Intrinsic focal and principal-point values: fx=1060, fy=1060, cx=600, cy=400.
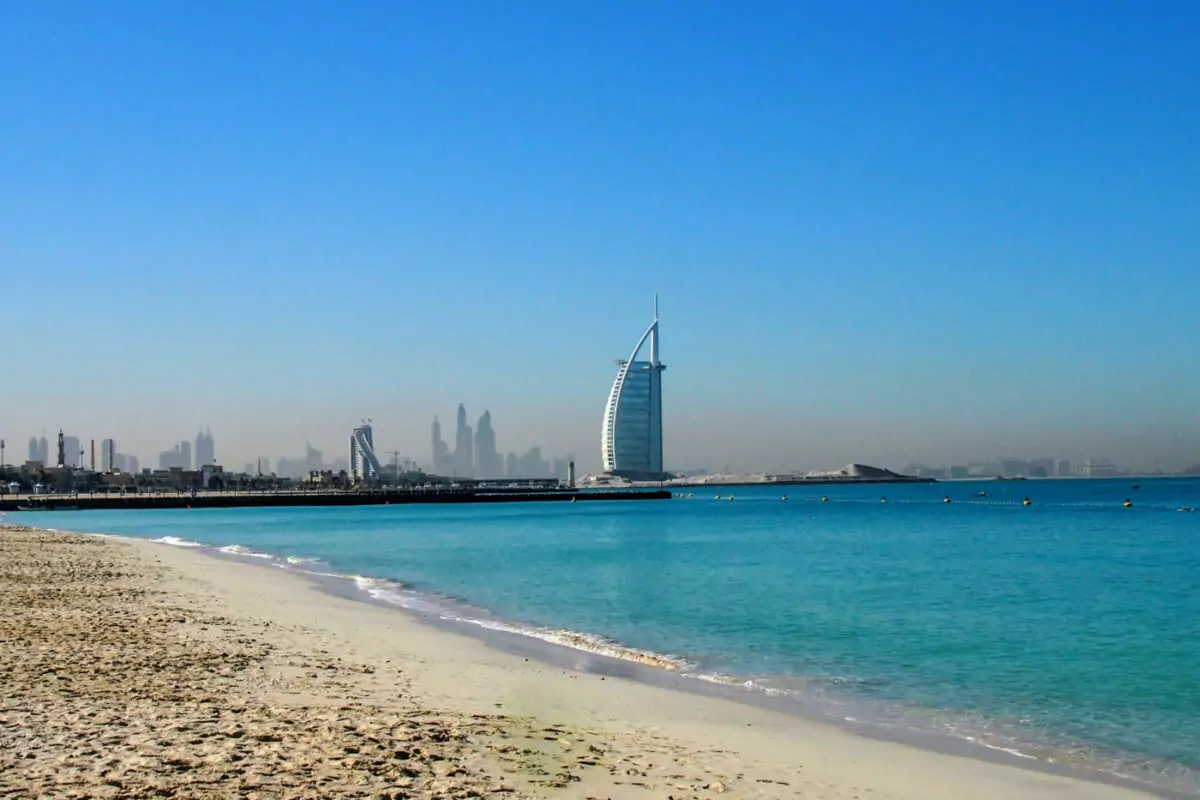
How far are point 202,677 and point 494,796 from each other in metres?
5.14

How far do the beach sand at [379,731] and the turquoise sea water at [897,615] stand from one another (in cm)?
199

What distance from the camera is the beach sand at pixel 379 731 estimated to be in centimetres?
680

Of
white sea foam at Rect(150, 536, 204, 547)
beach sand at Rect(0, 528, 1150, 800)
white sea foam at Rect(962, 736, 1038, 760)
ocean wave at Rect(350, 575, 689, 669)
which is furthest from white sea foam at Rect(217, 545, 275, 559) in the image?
white sea foam at Rect(962, 736, 1038, 760)

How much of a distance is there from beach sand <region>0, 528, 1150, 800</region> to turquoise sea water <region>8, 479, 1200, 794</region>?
1993mm

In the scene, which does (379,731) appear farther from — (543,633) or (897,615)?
(897,615)

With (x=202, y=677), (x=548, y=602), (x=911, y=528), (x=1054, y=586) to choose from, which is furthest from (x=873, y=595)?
(x=911, y=528)

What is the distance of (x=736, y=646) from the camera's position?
16.2 meters

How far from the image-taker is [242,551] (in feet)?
131

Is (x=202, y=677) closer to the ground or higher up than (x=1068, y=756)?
higher up

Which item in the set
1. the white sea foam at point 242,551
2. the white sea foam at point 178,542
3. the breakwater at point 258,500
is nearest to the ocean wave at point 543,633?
the white sea foam at point 242,551

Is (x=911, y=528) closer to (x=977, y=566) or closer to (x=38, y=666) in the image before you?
(x=977, y=566)

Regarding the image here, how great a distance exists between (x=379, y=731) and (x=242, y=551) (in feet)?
111

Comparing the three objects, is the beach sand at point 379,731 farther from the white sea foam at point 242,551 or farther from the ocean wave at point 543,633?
the white sea foam at point 242,551

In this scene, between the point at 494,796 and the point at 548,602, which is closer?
the point at 494,796
